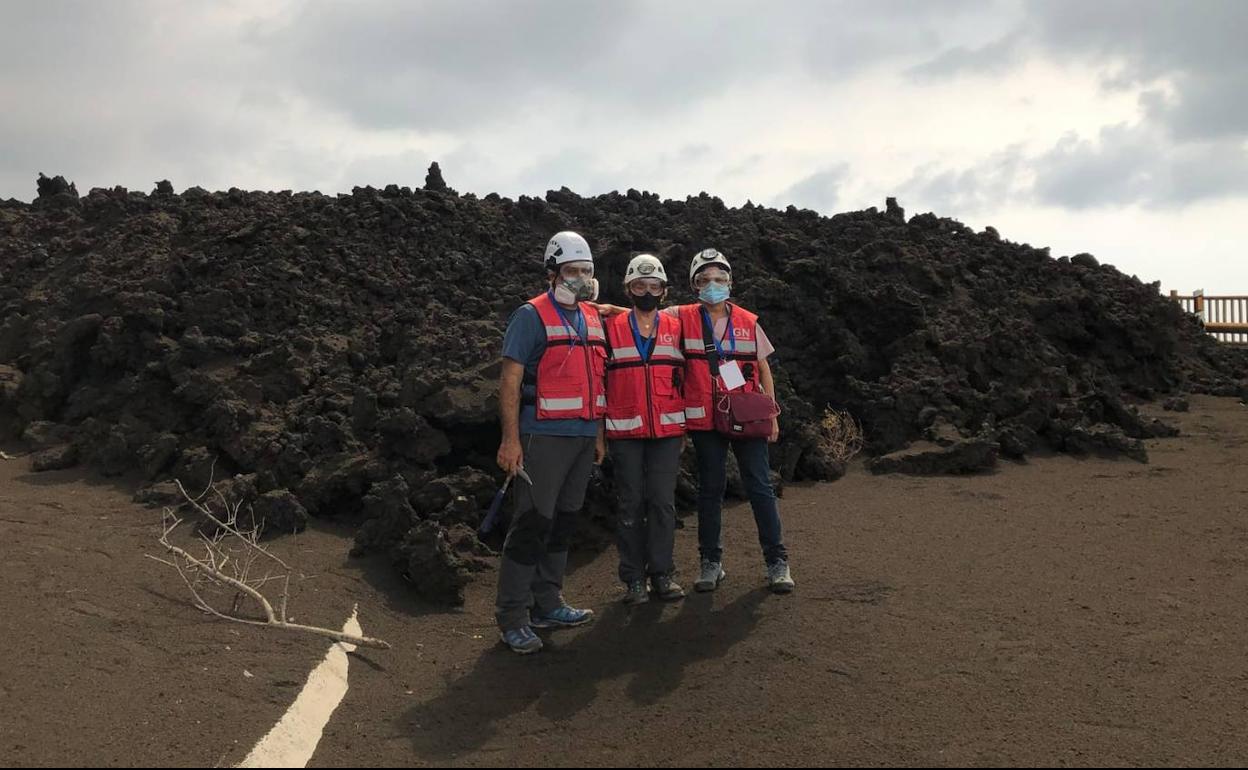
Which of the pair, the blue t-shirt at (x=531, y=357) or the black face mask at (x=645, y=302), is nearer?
the blue t-shirt at (x=531, y=357)

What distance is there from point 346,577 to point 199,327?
4395 mm

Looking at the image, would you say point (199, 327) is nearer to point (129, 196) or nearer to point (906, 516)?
point (129, 196)

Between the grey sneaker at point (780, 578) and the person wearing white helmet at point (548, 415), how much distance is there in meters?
1.34

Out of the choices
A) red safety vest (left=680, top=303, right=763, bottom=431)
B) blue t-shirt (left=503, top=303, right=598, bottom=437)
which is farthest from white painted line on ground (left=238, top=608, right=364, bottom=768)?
red safety vest (left=680, top=303, right=763, bottom=431)

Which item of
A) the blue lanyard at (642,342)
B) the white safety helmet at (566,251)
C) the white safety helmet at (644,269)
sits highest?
the white safety helmet at (566,251)

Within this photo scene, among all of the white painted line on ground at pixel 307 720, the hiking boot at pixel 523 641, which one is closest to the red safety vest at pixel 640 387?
the hiking boot at pixel 523 641

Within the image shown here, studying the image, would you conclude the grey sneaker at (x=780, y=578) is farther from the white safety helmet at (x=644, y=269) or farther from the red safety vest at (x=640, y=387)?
the white safety helmet at (x=644, y=269)

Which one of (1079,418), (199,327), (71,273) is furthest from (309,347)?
(1079,418)

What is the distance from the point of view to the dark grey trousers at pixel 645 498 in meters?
5.26

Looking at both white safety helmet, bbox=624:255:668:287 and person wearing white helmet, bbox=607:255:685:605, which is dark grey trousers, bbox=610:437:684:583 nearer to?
person wearing white helmet, bbox=607:255:685:605

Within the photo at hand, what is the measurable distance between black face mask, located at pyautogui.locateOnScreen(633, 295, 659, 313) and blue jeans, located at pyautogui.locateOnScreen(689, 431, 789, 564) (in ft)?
2.66

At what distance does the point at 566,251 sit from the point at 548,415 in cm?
89

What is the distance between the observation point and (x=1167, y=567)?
6.30 meters

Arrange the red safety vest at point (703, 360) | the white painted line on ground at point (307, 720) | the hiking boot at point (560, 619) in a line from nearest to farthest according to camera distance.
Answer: the white painted line on ground at point (307, 720), the hiking boot at point (560, 619), the red safety vest at point (703, 360)
